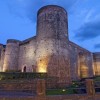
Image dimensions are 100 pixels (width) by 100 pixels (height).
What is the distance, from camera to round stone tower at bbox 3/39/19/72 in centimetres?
3075

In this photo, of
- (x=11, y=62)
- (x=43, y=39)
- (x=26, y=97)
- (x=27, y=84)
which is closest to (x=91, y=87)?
(x=26, y=97)

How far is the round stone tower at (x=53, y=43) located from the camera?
21453mm

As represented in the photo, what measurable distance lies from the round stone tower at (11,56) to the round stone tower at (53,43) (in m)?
9.26

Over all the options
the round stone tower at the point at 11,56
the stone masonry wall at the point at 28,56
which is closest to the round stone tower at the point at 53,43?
the stone masonry wall at the point at 28,56

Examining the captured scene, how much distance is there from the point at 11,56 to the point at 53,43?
38.7 ft

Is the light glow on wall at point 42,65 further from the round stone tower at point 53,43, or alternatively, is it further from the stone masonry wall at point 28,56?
the stone masonry wall at point 28,56

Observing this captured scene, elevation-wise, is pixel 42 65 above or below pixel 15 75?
above

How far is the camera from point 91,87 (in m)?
12.4

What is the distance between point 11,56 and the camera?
31062 millimetres

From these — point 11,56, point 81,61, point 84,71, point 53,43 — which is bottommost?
point 84,71

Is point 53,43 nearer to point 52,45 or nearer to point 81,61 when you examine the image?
point 52,45

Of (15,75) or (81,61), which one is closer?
(15,75)

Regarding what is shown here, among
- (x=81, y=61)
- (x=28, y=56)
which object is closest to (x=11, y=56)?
(x=28, y=56)

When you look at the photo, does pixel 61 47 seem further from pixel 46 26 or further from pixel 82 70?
pixel 82 70
